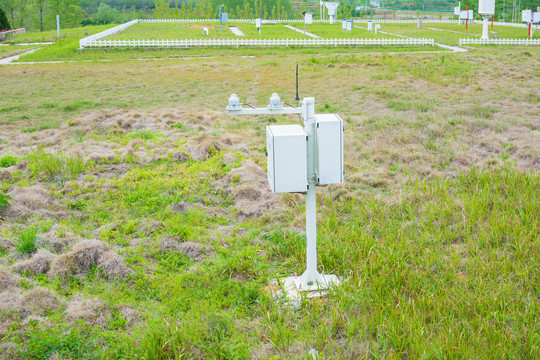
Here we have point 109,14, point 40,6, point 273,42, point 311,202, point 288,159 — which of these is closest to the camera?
point 288,159

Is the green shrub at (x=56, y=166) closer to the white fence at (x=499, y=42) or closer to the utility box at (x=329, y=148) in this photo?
the utility box at (x=329, y=148)

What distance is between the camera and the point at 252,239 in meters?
5.29

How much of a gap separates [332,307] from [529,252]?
202 centimetres

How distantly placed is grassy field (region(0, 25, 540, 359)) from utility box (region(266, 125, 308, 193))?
0.91 meters

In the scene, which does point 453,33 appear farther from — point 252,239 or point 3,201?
point 3,201

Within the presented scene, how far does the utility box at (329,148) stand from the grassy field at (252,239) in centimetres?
90

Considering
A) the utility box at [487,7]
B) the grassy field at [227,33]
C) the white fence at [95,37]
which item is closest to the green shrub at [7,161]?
the white fence at [95,37]

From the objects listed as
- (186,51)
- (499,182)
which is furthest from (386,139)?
(186,51)

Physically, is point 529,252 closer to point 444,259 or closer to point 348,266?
point 444,259

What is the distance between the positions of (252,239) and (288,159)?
1727 mm

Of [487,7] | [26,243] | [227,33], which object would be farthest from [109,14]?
[26,243]

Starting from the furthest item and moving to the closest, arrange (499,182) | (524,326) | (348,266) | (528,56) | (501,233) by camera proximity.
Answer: (528,56) → (499,182) → (501,233) → (348,266) → (524,326)

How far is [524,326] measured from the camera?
3451 millimetres

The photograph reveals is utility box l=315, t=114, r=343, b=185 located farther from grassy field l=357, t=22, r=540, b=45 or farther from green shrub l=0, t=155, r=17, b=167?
grassy field l=357, t=22, r=540, b=45
